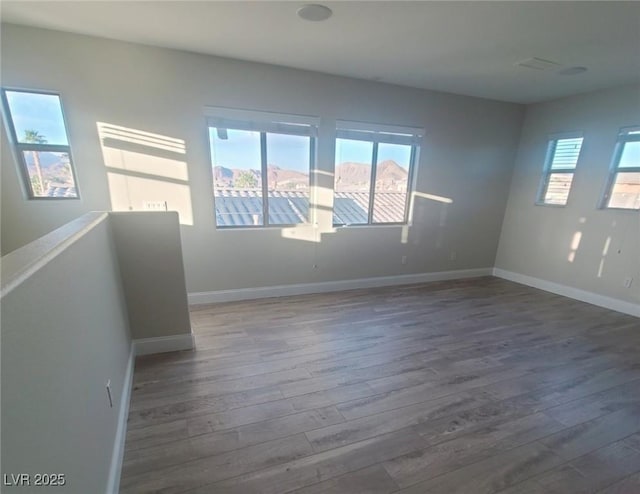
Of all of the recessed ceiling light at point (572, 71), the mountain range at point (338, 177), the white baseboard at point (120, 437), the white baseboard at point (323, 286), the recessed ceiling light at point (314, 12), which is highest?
the recessed ceiling light at point (572, 71)

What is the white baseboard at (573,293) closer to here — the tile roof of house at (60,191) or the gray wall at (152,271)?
the gray wall at (152,271)

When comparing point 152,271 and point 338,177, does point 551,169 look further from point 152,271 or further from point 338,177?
point 152,271

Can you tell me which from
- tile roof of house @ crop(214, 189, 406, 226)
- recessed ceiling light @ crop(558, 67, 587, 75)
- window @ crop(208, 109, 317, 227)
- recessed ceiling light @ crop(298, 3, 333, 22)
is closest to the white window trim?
window @ crop(208, 109, 317, 227)

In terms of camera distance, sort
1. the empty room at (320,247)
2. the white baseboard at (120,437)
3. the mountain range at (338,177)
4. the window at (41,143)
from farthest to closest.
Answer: the mountain range at (338,177), the window at (41,143), the empty room at (320,247), the white baseboard at (120,437)

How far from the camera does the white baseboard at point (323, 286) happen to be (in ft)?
11.5

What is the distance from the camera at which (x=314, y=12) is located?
→ 6.84 feet

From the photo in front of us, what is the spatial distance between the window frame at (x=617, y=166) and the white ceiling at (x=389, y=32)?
602 mm

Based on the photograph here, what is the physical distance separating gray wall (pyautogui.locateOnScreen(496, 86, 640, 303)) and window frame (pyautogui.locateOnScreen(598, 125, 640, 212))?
0.14ft

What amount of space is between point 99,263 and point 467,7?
299 cm

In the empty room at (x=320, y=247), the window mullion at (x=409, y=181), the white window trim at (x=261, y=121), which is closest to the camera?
the empty room at (x=320, y=247)

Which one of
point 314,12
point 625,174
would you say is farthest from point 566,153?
point 314,12

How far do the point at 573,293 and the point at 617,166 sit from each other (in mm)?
1768

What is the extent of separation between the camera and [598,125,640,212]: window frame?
3.41 meters

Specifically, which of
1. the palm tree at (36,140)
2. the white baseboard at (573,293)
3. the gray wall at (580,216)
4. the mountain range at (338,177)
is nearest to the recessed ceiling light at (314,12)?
the mountain range at (338,177)
